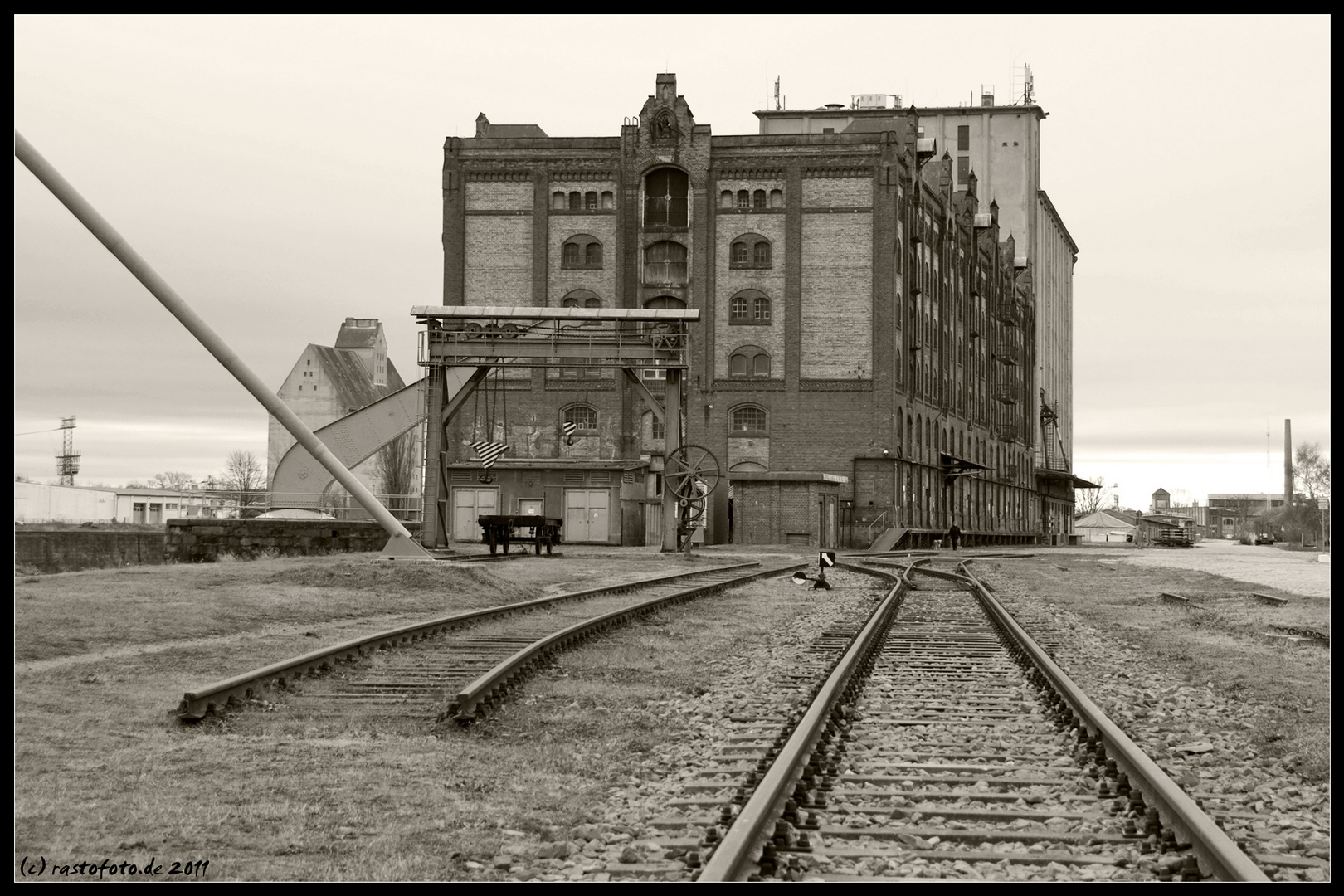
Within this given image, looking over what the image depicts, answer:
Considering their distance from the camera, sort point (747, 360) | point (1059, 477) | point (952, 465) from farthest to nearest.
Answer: point (1059, 477), point (952, 465), point (747, 360)

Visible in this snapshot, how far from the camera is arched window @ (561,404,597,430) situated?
190 ft

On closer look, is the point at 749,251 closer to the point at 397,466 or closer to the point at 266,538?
the point at 266,538

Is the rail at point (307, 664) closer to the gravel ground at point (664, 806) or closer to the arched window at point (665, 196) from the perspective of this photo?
the gravel ground at point (664, 806)

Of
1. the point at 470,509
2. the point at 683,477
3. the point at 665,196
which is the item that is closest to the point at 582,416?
the point at 470,509

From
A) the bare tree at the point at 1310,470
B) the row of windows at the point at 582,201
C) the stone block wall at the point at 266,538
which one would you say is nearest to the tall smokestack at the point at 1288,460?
Result: the bare tree at the point at 1310,470

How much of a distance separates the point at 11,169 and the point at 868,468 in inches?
2055

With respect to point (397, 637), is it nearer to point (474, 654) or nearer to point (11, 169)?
point (474, 654)

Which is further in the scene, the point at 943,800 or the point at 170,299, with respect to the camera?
the point at 170,299

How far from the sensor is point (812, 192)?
57812mm

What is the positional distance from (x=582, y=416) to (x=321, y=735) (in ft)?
164

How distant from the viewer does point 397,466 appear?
81.8 metres

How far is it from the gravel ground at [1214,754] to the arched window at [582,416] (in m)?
44.9

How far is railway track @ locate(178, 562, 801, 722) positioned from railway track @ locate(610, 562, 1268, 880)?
2.21 meters

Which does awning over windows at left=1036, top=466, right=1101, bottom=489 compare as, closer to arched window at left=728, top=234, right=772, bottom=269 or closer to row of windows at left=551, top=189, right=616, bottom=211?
arched window at left=728, top=234, right=772, bottom=269
